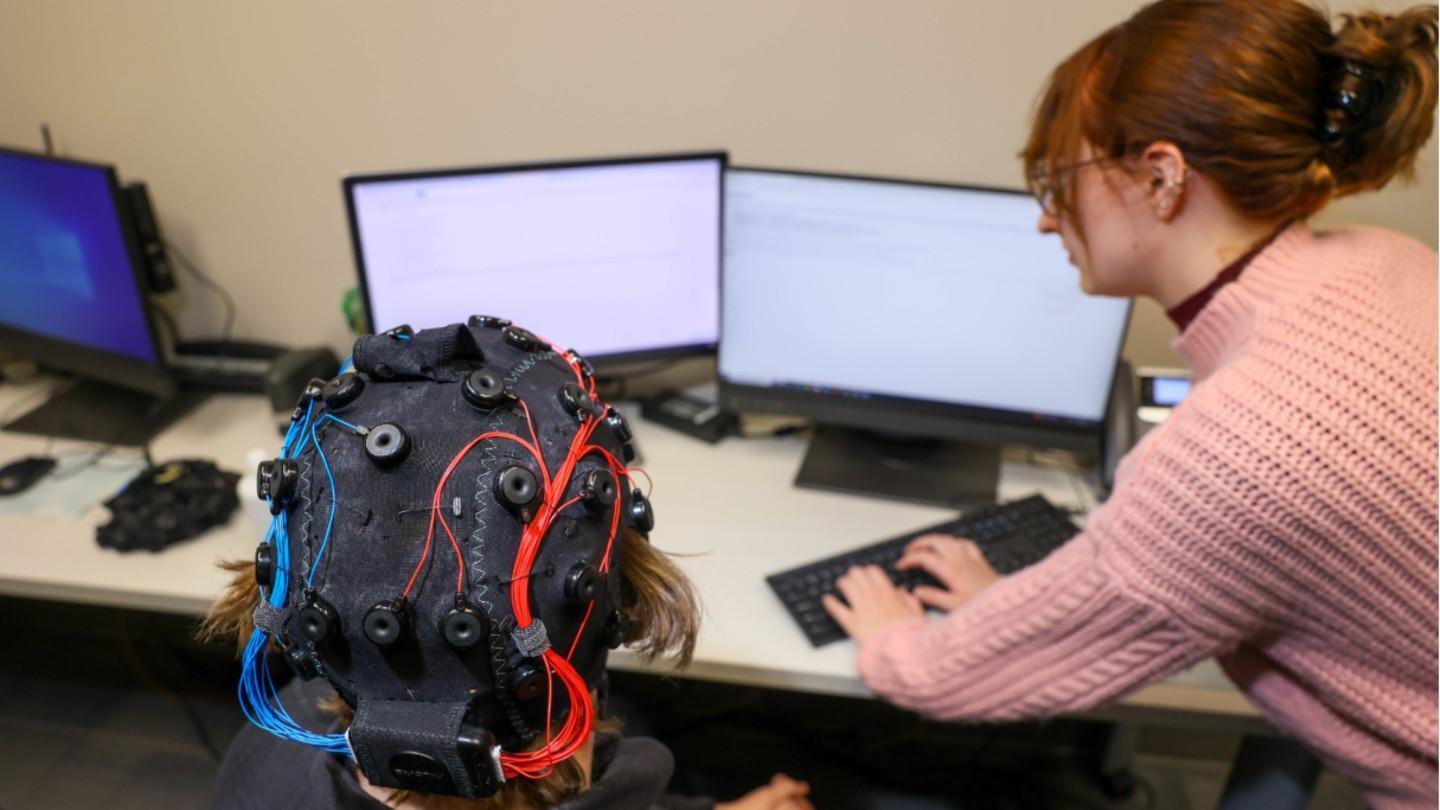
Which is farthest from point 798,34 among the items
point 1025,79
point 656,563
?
point 656,563

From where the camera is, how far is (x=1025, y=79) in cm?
147

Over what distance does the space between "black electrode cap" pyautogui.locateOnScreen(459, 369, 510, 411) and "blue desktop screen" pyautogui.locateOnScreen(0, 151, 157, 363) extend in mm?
1113

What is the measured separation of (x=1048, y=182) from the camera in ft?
3.51

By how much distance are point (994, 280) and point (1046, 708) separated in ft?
1.96

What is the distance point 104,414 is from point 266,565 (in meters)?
1.29

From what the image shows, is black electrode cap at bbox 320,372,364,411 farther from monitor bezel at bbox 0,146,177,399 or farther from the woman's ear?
monitor bezel at bbox 0,146,177,399

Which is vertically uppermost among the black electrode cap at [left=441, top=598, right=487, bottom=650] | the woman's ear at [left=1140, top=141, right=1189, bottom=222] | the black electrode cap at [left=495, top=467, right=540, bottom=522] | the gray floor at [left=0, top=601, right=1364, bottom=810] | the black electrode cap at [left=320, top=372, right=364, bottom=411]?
the woman's ear at [left=1140, top=141, right=1189, bottom=222]

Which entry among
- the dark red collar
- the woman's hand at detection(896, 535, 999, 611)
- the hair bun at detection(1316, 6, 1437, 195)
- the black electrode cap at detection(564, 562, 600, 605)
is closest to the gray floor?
the woman's hand at detection(896, 535, 999, 611)

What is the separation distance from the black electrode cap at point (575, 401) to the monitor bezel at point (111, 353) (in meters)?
1.10

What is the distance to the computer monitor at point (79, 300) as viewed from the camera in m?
1.47

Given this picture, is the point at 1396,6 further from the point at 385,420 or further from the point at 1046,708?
the point at 385,420

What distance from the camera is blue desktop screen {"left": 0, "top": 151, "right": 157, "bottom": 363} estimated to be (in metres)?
1.46

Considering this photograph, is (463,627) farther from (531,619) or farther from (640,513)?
(640,513)

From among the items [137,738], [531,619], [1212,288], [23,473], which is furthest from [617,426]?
[137,738]
